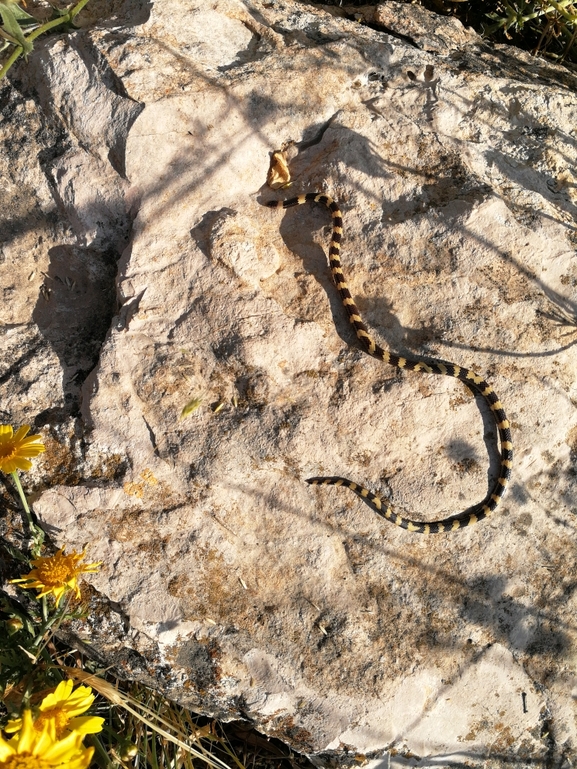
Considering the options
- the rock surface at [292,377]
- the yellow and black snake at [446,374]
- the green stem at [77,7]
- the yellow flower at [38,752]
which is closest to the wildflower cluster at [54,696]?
the yellow flower at [38,752]

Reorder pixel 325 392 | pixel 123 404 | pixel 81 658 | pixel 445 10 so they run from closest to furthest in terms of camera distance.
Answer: pixel 123 404
pixel 325 392
pixel 81 658
pixel 445 10

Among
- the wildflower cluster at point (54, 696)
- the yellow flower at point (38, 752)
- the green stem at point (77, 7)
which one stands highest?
the green stem at point (77, 7)

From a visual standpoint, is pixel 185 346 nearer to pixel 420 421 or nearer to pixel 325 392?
pixel 325 392

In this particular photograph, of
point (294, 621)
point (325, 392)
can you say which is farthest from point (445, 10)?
point (294, 621)

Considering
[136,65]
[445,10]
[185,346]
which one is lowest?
[185,346]

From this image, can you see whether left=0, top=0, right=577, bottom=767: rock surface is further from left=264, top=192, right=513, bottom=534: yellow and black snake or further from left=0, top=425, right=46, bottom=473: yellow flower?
left=0, top=425, right=46, bottom=473: yellow flower

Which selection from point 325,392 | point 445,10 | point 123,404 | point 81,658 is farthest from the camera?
point 445,10

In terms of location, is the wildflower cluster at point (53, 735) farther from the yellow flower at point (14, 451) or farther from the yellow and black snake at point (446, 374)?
the yellow and black snake at point (446, 374)
